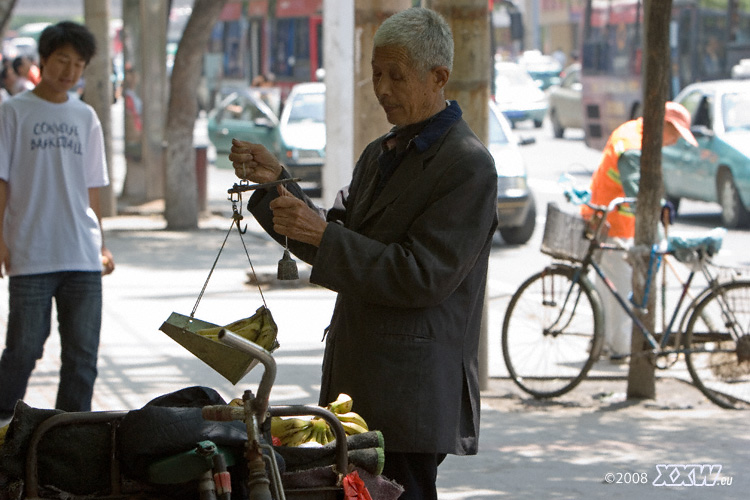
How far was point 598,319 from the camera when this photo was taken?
7453mm

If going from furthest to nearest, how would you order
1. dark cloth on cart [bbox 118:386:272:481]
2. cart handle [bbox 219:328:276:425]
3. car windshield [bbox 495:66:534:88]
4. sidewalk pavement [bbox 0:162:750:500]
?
1. car windshield [bbox 495:66:534:88]
2. sidewalk pavement [bbox 0:162:750:500]
3. dark cloth on cart [bbox 118:386:272:481]
4. cart handle [bbox 219:328:276:425]

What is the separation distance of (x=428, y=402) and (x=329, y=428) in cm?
31

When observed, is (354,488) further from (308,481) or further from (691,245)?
(691,245)

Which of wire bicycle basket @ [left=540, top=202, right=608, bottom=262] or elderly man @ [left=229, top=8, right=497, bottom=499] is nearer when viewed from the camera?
elderly man @ [left=229, top=8, right=497, bottom=499]

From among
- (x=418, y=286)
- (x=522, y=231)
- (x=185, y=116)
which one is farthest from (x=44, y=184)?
(x=522, y=231)

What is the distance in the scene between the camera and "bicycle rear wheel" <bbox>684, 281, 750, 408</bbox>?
7.22 metres

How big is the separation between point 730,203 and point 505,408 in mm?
9119

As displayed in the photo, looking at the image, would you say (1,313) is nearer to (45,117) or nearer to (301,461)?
(45,117)

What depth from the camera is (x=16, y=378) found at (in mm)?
5648

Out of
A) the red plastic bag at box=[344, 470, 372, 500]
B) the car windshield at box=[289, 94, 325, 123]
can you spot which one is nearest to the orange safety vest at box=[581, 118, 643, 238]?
the red plastic bag at box=[344, 470, 372, 500]

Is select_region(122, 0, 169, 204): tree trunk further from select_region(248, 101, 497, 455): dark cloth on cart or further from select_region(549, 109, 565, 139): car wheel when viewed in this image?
select_region(549, 109, 565, 139): car wheel

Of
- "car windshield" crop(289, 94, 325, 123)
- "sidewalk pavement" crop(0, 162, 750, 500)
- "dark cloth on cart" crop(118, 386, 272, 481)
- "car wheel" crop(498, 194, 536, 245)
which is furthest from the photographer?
"car windshield" crop(289, 94, 325, 123)

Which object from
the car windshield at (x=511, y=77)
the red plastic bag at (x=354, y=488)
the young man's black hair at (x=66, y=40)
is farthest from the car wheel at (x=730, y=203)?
the car windshield at (x=511, y=77)

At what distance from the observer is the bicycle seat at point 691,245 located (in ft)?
23.9
